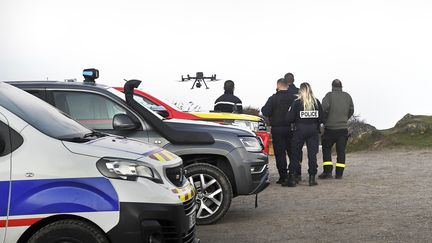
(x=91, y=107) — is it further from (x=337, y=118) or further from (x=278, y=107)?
(x=337, y=118)

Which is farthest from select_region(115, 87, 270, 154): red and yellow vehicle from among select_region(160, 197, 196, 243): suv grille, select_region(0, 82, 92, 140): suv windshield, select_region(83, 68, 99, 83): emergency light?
select_region(160, 197, 196, 243): suv grille

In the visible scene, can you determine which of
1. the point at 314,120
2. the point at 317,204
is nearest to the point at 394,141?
the point at 314,120

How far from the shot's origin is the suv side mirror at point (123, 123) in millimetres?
7281

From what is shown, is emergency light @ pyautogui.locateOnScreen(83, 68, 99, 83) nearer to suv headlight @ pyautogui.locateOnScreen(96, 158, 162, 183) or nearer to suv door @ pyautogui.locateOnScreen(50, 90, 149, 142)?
suv door @ pyautogui.locateOnScreen(50, 90, 149, 142)

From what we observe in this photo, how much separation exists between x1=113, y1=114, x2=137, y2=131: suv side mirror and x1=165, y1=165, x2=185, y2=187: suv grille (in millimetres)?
2001

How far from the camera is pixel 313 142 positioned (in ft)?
38.9

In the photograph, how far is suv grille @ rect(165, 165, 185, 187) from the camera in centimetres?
516

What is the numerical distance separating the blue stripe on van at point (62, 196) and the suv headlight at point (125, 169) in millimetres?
87

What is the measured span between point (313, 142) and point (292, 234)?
4.85 m

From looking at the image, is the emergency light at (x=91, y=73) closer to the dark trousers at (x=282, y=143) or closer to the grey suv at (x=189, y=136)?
the grey suv at (x=189, y=136)

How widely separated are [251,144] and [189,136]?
3.21ft


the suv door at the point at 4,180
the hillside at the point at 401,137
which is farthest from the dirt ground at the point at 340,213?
the hillside at the point at 401,137

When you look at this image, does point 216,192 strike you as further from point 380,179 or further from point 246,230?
point 380,179

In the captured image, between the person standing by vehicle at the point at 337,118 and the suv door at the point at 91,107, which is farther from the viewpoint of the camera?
the person standing by vehicle at the point at 337,118
